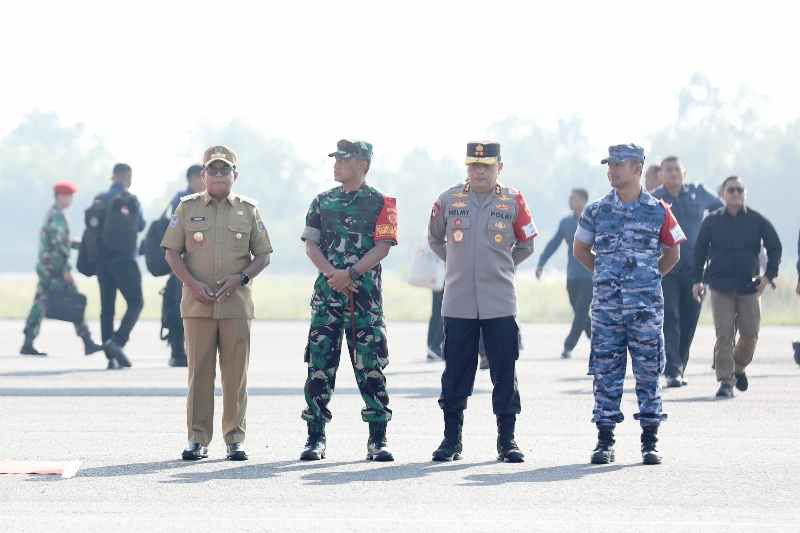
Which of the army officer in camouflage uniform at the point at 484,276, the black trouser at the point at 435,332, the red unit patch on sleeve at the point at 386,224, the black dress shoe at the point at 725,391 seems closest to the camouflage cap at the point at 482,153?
the army officer in camouflage uniform at the point at 484,276

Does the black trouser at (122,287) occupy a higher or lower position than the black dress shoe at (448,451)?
higher

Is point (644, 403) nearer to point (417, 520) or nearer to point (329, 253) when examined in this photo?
point (329, 253)

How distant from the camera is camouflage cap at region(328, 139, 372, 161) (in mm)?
10734

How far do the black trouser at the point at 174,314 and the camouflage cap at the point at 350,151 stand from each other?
300 inches

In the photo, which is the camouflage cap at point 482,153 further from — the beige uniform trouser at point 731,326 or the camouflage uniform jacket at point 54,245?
the camouflage uniform jacket at point 54,245

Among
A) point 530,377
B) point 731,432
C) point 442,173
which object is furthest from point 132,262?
point 442,173

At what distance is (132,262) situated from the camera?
19.6 meters

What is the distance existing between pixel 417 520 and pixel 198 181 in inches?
344

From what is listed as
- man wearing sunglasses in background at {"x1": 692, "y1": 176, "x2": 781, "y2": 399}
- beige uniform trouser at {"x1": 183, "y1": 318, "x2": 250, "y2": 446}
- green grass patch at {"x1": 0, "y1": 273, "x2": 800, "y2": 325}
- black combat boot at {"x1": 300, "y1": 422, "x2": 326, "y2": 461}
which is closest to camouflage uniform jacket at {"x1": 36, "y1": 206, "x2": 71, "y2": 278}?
man wearing sunglasses in background at {"x1": 692, "y1": 176, "x2": 781, "y2": 399}

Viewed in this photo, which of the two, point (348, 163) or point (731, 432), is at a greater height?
point (348, 163)

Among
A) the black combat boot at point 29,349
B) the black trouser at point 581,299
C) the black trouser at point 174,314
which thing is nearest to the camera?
the black trouser at point 174,314

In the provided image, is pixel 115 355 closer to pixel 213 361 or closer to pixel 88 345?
pixel 88 345

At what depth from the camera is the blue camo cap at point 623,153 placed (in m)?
10.9

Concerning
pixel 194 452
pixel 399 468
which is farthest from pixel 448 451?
pixel 194 452
